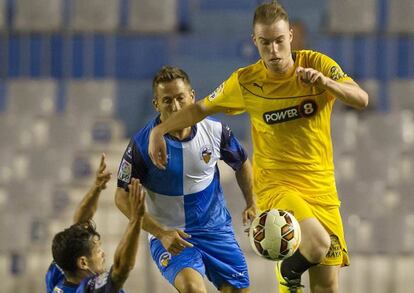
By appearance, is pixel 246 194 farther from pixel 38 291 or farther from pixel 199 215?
pixel 38 291

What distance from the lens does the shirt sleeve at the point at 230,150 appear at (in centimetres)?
602

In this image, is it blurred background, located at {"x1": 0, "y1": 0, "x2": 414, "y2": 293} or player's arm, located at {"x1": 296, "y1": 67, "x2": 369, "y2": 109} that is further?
blurred background, located at {"x1": 0, "y1": 0, "x2": 414, "y2": 293}

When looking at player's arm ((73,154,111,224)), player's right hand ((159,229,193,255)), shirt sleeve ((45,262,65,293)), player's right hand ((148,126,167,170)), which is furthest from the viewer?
player's arm ((73,154,111,224))

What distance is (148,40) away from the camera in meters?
11.9

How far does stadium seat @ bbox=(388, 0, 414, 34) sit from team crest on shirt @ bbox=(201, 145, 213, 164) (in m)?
6.47

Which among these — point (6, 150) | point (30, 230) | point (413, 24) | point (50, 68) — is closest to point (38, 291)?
point (30, 230)

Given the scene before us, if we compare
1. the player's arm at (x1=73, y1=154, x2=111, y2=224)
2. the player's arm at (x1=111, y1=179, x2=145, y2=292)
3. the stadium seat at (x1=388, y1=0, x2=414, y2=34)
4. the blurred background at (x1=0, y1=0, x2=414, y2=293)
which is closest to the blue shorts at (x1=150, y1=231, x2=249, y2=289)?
the player's arm at (x1=73, y1=154, x2=111, y2=224)

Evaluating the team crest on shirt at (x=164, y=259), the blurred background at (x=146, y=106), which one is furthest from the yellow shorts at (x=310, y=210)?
the blurred background at (x=146, y=106)

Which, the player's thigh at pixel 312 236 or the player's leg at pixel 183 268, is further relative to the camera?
the player's leg at pixel 183 268

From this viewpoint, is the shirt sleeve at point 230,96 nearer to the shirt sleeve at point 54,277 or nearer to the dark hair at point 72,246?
the dark hair at point 72,246

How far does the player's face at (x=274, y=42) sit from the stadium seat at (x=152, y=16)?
277 inches

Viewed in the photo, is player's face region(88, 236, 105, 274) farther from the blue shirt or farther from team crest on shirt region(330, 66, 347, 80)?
team crest on shirt region(330, 66, 347, 80)

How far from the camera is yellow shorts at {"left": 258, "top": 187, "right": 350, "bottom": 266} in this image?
5367 millimetres

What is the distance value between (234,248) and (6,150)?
5.61 metres
